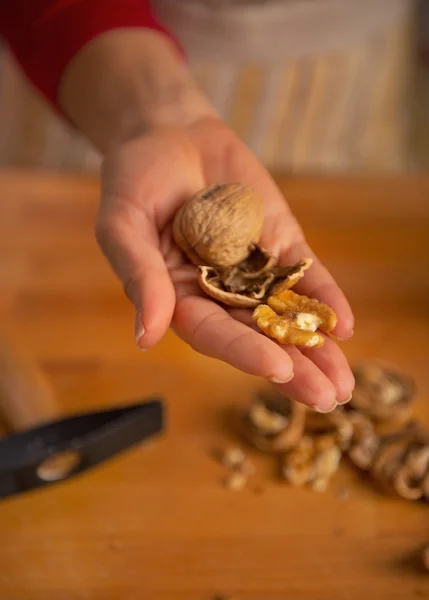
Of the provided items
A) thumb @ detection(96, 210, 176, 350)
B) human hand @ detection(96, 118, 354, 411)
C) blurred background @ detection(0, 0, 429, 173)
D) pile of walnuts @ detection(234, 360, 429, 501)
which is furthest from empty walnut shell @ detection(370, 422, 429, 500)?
blurred background @ detection(0, 0, 429, 173)

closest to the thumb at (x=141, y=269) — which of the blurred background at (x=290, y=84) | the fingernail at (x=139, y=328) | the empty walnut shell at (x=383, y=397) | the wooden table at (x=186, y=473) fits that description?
the fingernail at (x=139, y=328)

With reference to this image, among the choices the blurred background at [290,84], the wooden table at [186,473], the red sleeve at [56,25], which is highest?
the red sleeve at [56,25]

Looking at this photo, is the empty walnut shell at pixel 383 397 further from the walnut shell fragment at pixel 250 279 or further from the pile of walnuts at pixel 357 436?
the walnut shell fragment at pixel 250 279

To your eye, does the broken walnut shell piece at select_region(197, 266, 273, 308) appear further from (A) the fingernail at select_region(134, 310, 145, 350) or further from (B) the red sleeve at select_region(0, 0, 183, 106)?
(B) the red sleeve at select_region(0, 0, 183, 106)

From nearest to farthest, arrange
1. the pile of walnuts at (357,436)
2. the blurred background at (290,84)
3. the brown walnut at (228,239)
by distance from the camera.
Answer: the brown walnut at (228,239)
the pile of walnuts at (357,436)
the blurred background at (290,84)

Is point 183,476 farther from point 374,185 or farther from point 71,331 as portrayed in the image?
point 374,185

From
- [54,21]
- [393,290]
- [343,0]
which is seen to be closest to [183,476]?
[393,290]
